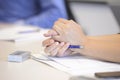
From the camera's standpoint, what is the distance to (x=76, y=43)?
0.98 metres

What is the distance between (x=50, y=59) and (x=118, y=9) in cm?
165

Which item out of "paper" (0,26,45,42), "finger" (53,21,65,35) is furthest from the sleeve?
"finger" (53,21,65,35)

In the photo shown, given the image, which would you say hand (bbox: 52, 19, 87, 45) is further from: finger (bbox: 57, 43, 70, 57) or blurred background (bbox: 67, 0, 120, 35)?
blurred background (bbox: 67, 0, 120, 35)

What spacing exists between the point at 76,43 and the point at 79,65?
0.12 m

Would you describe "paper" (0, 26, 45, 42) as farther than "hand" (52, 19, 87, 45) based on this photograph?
Yes

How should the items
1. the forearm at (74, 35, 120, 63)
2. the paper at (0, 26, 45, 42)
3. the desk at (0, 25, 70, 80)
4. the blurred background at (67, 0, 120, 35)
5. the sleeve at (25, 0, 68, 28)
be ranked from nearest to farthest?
the desk at (0, 25, 70, 80) → the forearm at (74, 35, 120, 63) → the paper at (0, 26, 45, 42) → the sleeve at (25, 0, 68, 28) → the blurred background at (67, 0, 120, 35)

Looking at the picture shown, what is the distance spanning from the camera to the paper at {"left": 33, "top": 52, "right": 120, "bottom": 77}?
83 cm

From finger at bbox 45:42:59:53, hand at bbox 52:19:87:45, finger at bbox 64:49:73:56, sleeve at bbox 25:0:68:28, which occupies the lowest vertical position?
finger at bbox 64:49:73:56

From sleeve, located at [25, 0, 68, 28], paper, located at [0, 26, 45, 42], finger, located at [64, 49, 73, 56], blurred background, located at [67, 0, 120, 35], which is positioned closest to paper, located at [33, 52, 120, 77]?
finger, located at [64, 49, 73, 56]

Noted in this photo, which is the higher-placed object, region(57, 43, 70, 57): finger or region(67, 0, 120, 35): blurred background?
region(67, 0, 120, 35): blurred background

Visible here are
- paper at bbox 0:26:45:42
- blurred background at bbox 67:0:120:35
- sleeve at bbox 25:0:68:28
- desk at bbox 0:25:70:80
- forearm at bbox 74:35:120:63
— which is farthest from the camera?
blurred background at bbox 67:0:120:35

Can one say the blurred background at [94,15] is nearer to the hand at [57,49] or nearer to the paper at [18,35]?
the paper at [18,35]

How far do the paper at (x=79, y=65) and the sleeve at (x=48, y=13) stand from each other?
4.90ft

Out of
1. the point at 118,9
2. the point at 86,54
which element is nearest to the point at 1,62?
the point at 86,54
